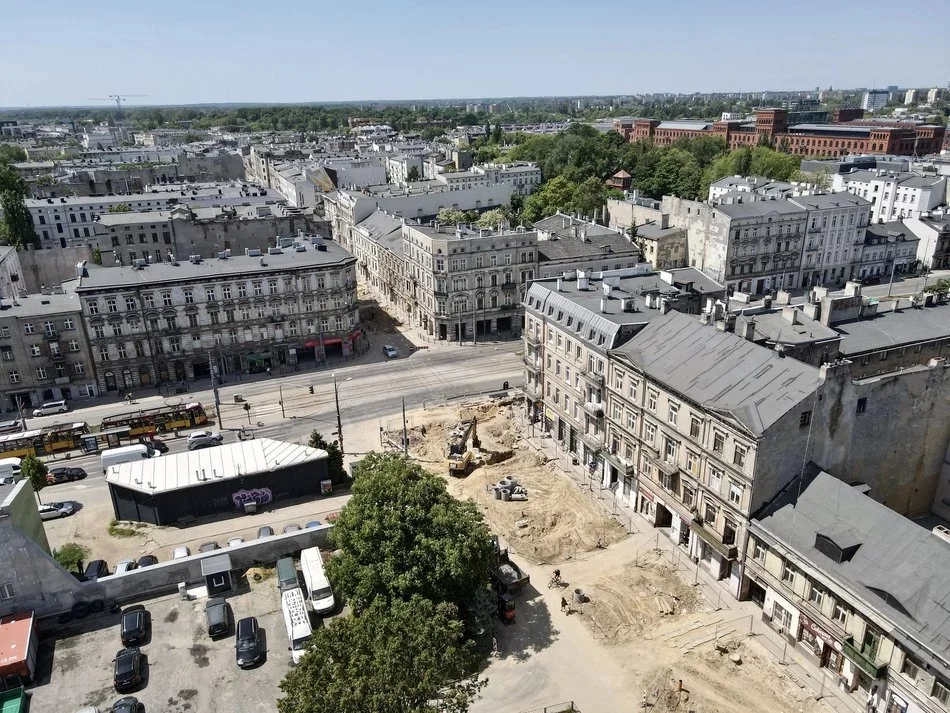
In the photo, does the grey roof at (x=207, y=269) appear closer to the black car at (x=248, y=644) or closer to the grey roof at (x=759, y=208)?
the black car at (x=248, y=644)

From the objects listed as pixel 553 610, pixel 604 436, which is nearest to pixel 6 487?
pixel 553 610

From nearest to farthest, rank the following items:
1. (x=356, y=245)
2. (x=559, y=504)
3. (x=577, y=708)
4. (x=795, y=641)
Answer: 1. (x=577, y=708)
2. (x=795, y=641)
3. (x=559, y=504)
4. (x=356, y=245)

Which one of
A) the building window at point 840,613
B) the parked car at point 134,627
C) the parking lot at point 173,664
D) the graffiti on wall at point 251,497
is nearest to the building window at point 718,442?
the building window at point 840,613

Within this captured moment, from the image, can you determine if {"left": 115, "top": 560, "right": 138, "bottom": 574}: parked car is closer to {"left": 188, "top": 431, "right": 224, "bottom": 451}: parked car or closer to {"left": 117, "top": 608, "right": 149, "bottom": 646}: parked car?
{"left": 117, "top": 608, "right": 149, "bottom": 646}: parked car

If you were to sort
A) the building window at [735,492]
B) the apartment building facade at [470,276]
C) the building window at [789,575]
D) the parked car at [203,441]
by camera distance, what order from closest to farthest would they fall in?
the building window at [789,575]
the building window at [735,492]
the parked car at [203,441]
the apartment building facade at [470,276]

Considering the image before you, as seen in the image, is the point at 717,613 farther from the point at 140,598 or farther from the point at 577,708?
the point at 140,598

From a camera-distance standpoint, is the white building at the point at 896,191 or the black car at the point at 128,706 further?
the white building at the point at 896,191

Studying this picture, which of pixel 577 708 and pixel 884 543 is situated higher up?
pixel 884 543
